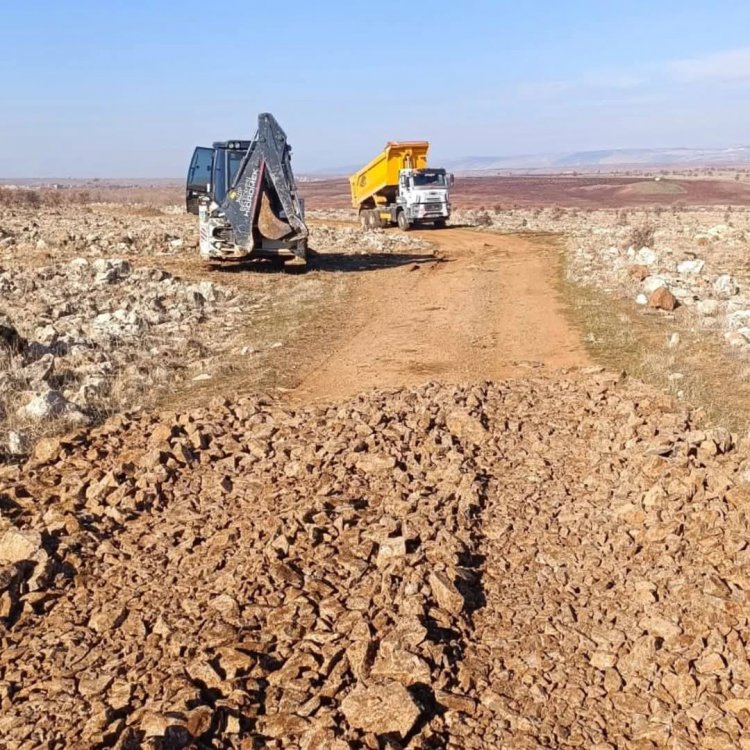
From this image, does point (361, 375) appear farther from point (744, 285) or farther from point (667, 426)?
point (744, 285)

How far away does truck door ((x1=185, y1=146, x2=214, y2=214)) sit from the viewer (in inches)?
737

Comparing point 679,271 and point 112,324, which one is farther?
point 679,271

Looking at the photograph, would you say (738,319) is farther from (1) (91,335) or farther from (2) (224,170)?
(2) (224,170)

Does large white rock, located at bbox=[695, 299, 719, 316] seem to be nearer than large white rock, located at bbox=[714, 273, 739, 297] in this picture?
Yes

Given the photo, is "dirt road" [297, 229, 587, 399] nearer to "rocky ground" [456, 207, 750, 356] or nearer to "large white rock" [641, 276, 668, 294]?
"rocky ground" [456, 207, 750, 356]

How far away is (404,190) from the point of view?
3083 cm

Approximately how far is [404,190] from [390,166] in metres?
2.14

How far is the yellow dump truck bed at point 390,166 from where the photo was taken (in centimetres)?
3209

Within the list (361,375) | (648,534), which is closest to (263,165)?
(361,375)

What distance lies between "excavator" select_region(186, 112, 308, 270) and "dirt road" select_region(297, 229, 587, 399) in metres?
2.04

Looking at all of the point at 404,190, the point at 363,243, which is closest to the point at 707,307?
the point at 363,243

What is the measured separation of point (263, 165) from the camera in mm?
16703

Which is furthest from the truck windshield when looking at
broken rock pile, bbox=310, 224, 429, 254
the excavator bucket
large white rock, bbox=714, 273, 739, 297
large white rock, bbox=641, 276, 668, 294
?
large white rock, bbox=714, 273, 739, 297

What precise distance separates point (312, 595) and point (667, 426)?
3.84 metres
